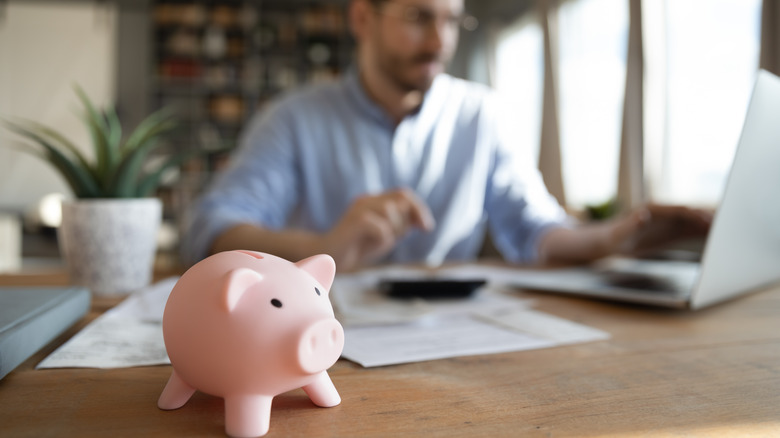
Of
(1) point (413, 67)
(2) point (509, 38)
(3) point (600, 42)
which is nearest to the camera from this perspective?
(1) point (413, 67)

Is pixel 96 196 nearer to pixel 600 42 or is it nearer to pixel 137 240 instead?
pixel 137 240

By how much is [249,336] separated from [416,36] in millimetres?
1182

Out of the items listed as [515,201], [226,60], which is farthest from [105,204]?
[226,60]

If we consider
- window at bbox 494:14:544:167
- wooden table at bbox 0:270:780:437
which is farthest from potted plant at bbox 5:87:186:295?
window at bbox 494:14:544:167

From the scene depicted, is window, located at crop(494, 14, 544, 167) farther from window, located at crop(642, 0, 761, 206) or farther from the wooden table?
the wooden table

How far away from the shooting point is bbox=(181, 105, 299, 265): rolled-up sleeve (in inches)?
43.6

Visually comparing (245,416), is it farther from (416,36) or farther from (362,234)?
(416,36)

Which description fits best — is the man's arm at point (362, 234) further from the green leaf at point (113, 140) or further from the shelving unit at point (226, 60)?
the shelving unit at point (226, 60)

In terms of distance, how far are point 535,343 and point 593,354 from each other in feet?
0.18

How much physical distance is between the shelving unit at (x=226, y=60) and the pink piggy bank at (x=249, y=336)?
15.4 feet

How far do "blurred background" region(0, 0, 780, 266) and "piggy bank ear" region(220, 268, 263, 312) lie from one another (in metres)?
2.49

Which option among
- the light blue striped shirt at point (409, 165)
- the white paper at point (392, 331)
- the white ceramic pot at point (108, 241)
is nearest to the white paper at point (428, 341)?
the white paper at point (392, 331)

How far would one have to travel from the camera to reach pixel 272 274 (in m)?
0.30

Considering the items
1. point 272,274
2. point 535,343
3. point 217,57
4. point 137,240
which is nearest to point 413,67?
point 137,240
